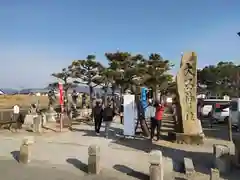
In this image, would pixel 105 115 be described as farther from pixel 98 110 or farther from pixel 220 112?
pixel 220 112

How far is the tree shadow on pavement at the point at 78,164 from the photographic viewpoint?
8947mm

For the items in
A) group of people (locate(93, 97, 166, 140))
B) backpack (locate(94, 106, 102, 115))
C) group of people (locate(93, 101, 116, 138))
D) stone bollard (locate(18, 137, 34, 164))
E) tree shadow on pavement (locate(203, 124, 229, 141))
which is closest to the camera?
→ stone bollard (locate(18, 137, 34, 164))

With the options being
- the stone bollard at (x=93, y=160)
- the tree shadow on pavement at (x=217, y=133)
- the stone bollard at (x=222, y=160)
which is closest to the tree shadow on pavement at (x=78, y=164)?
the stone bollard at (x=93, y=160)

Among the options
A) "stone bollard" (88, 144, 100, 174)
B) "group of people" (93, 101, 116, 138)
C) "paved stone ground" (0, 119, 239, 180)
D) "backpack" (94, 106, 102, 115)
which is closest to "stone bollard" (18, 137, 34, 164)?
"paved stone ground" (0, 119, 239, 180)

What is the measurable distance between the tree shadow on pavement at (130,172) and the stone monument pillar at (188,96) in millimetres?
5003

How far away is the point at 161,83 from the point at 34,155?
114 ft

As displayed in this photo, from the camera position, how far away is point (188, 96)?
46.0ft

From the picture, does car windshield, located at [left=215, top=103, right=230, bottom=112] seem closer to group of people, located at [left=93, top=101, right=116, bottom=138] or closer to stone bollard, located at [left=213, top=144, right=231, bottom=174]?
group of people, located at [left=93, top=101, right=116, bottom=138]

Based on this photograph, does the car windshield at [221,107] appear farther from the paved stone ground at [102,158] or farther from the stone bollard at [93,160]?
the stone bollard at [93,160]

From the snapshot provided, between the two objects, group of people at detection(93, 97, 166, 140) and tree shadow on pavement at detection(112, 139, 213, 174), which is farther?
group of people at detection(93, 97, 166, 140)

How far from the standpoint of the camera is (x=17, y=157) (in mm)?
10344

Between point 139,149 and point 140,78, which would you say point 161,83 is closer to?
point 140,78

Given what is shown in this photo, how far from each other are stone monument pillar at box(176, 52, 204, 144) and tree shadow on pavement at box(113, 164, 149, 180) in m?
5.00

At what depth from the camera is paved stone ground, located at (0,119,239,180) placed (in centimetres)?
852
